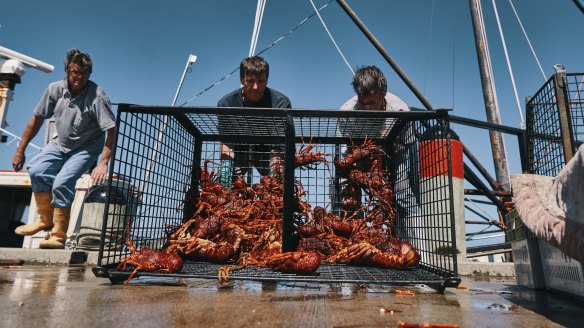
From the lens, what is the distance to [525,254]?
2.33m

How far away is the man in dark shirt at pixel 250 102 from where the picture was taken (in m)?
3.33

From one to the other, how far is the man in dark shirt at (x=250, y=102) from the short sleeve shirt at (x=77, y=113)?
1.37 meters

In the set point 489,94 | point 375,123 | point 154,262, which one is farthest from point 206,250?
point 489,94

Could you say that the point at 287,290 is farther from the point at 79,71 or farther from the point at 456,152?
the point at 79,71

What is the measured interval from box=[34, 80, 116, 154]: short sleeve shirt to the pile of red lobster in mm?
1595

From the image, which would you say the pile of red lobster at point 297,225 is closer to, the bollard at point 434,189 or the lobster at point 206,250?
the lobster at point 206,250

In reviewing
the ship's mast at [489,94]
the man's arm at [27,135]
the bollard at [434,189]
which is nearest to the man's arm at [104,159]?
the man's arm at [27,135]

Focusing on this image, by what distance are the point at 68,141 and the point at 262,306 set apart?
3758mm

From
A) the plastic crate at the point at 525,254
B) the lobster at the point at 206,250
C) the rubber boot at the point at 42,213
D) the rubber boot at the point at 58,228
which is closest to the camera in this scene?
the plastic crate at the point at 525,254

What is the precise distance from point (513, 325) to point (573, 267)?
84cm

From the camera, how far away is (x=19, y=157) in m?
4.43

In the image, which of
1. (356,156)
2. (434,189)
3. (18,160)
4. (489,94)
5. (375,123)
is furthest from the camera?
(489,94)

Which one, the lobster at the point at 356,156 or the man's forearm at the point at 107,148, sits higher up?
the man's forearm at the point at 107,148

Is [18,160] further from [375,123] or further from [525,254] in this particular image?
[525,254]
